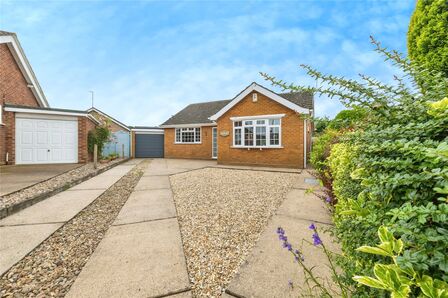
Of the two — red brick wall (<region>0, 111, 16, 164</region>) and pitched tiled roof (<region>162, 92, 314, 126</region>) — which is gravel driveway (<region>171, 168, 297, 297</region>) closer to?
red brick wall (<region>0, 111, 16, 164</region>)

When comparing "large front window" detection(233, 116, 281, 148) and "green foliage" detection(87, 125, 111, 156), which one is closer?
"large front window" detection(233, 116, 281, 148)

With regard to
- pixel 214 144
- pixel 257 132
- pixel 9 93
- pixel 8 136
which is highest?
pixel 9 93

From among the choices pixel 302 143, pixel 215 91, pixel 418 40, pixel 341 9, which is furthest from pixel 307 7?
pixel 215 91

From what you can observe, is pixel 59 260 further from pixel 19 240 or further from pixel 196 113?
pixel 196 113

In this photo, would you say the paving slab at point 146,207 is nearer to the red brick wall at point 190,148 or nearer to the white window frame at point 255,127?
the white window frame at point 255,127

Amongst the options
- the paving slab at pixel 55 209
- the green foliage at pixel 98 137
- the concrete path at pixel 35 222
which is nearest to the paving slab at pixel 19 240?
the concrete path at pixel 35 222

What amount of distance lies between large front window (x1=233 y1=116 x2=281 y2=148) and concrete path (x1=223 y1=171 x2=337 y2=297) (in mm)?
7497

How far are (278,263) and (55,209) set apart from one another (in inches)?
182

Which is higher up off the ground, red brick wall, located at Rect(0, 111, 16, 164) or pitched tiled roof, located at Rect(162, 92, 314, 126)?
pitched tiled roof, located at Rect(162, 92, 314, 126)

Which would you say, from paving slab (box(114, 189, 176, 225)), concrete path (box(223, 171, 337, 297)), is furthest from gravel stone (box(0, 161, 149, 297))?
concrete path (box(223, 171, 337, 297))

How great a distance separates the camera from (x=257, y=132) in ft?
36.9

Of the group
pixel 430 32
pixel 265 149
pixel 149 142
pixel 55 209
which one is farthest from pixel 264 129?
pixel 149 142

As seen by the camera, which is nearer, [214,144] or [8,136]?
[8,136]

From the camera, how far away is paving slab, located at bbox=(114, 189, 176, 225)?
365cm
